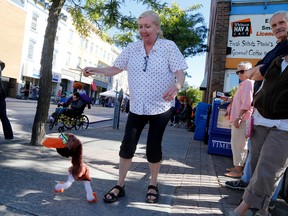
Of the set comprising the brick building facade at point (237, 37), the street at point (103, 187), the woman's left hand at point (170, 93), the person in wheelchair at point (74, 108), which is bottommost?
the street at point (103, 187)

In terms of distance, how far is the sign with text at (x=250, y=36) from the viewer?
368 inches

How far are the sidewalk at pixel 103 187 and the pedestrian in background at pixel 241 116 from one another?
1.23ft

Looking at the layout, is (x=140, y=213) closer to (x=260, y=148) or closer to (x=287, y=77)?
(x=260, y=148)

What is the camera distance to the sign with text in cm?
936

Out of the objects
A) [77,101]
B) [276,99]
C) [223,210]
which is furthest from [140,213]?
[77,101]

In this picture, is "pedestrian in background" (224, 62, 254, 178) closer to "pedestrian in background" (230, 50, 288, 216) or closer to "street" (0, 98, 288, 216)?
"street" (0, 98, 288, 216)

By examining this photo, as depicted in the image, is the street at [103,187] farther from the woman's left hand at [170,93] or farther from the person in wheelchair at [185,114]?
the person in wheelchair at [185,114]

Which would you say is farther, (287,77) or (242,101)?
(242,101)

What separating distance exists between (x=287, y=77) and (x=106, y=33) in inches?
216

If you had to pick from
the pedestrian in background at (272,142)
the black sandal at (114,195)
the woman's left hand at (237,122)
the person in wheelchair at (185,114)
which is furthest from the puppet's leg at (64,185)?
the person in wheelchair at (185,114)

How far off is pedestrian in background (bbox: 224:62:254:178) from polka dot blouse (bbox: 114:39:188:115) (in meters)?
1.70

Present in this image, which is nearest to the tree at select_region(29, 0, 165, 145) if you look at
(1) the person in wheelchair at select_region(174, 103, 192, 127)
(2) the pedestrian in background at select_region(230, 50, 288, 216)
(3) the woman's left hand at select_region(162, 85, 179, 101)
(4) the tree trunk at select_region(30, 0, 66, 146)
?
(4) the tree trunk at select_region(30, 0, 66, 146)

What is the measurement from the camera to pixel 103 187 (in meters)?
3.31

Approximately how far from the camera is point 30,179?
3.26 meters
